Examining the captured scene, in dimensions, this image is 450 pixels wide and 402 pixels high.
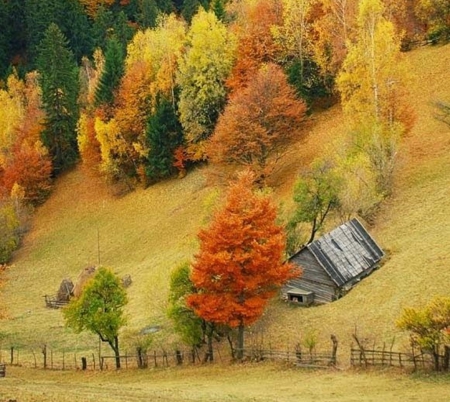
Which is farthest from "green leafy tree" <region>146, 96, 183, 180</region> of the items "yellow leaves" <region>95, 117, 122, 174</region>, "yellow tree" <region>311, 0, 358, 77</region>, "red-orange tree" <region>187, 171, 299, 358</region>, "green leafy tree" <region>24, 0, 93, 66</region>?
"green leafy tree" <region>24, 0, 93, 66</region>

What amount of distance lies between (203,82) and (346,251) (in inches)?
1263

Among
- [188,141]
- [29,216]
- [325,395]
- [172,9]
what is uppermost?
[172,9]

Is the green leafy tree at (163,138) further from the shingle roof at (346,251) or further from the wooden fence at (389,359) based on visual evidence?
the wooden fence at (389,359)

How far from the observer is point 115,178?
3093 inches

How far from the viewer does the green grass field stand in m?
33.3

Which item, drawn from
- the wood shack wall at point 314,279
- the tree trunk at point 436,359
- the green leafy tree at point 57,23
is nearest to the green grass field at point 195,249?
the wood shack wall at point 314,279

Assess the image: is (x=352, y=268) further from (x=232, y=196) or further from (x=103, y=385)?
(x=103, y=385)

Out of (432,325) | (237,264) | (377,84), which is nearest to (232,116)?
(377,84)

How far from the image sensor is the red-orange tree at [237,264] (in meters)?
37.9

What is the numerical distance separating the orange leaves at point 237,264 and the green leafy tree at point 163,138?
35.1 meters

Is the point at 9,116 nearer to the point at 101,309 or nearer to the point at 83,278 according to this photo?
the point at 83,278

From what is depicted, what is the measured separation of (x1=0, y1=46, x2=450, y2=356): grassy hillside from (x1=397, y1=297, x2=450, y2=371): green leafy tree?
5.32m

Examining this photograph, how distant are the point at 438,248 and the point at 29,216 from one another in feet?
167

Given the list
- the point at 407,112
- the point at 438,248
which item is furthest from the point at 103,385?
the point at 407,112
